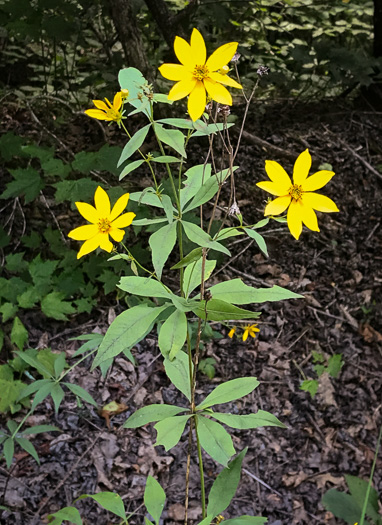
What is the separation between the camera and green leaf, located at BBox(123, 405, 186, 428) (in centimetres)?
111

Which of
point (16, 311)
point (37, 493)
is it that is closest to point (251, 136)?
point (16, 311)

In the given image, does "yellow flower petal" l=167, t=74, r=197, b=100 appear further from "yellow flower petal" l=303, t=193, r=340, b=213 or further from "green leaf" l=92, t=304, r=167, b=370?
"green leaf" l=92, t=304, r=167, b=370

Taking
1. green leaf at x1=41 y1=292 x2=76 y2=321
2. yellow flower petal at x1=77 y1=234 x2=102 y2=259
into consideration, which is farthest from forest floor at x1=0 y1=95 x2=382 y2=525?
yellow flower petal at x1=77 y1=234 x2=102 y2=259

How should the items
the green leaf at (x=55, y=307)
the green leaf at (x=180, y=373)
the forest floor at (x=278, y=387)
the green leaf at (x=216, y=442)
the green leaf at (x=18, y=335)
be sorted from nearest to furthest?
the green leaf at (x=216, y=442)
the green leaf at (x=180, y=373)
the forest floor at (x=278, y=387)
the green leaf at (x=18, y=335)
the green leaf at (x=55, y=307)

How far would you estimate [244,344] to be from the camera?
8.64 feet

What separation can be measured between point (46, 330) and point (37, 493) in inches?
31.7

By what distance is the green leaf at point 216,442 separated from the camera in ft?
3.45

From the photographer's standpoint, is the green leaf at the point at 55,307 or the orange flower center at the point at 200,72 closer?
the orange flower center at the point at 200,72

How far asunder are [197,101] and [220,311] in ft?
1.24

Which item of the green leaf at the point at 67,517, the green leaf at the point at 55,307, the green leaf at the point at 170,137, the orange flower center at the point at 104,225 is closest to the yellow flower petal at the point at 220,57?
the green leaf at the point at 170,137

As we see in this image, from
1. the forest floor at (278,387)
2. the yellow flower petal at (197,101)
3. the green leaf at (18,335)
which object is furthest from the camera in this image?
the green leaf at (18,335)

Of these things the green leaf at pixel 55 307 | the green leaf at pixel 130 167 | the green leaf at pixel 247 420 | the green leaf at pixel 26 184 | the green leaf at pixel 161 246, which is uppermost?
the green leaf at pixel 130 167

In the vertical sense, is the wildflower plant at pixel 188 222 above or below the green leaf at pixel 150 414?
above

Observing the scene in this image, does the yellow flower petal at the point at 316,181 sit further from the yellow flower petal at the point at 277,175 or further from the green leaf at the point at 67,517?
the green leaf at the point at 67,517
